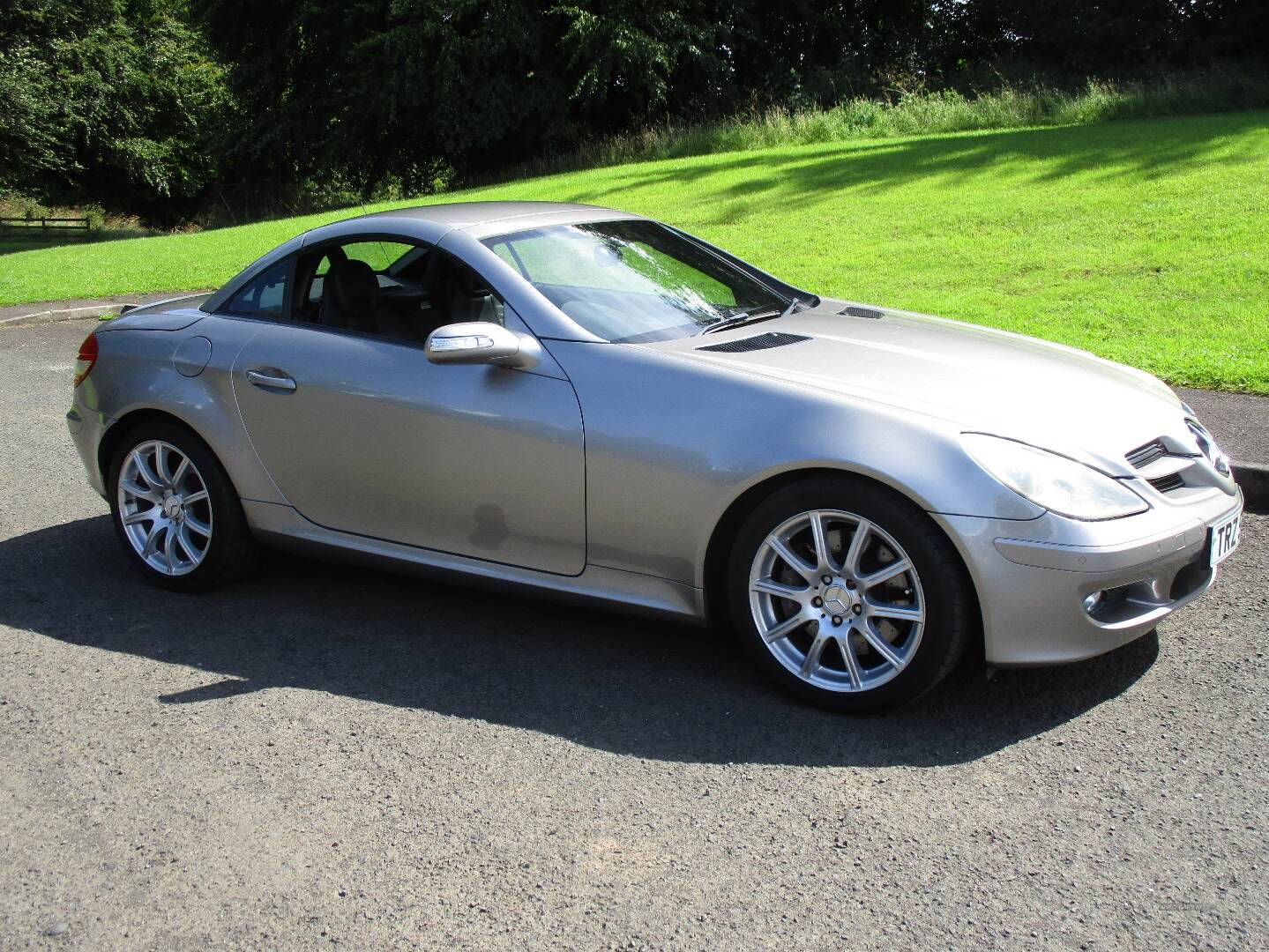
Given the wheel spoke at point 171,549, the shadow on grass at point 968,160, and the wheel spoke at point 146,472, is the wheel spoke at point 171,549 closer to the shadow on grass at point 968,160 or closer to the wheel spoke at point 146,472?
the wheel spoke at point 146,472

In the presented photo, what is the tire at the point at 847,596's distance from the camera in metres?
3.81

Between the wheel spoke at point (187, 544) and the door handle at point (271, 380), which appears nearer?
the door handle at point (271, 380)

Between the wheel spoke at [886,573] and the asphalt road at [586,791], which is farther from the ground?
the wheel spoke at [886,573]

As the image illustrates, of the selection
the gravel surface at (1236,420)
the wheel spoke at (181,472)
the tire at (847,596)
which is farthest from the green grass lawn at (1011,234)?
the wheel spoke at (181,472)

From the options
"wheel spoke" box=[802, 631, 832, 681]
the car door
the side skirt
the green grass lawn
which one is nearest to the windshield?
the car door

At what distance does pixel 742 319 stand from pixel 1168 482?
67.1 inches

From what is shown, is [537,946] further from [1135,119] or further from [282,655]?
[1135,119]

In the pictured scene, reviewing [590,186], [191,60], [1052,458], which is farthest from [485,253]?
[191,60]

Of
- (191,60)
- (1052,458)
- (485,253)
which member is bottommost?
(1052,458)

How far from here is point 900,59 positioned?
38.7 m

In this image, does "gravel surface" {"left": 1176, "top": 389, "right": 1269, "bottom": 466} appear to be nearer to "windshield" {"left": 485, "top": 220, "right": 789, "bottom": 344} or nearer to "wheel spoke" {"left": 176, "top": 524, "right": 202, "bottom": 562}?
"windshield" {"left": 485, "top": 220, "right": 789, "bottom": 344}

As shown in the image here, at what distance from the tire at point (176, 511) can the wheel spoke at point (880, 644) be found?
2638mm

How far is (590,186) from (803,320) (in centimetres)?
1759

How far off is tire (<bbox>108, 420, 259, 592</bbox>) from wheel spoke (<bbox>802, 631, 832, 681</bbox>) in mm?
2459
